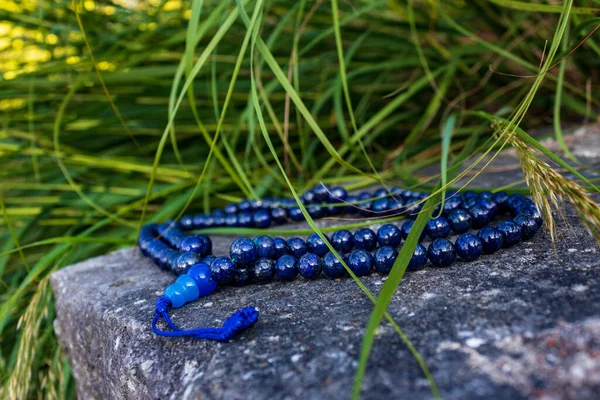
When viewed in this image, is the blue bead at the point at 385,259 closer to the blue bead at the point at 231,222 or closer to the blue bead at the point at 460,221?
the blue bead at the point at 460,221

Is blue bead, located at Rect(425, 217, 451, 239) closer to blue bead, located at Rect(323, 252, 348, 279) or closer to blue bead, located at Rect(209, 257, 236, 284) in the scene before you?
blue bead, located at Rect(323, 252, 348, 279)

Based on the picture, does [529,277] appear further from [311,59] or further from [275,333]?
[311,59]

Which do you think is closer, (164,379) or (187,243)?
(164,379)

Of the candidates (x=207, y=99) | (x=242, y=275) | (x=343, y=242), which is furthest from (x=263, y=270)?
(x=207, y=99)

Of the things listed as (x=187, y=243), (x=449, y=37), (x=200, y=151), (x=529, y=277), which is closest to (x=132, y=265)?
(x=187, y=243)

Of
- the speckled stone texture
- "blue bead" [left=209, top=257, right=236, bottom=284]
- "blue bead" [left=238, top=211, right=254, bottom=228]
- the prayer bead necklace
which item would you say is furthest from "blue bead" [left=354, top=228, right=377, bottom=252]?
"blue bead" [left=238, top=211, right=254, bottom=228]

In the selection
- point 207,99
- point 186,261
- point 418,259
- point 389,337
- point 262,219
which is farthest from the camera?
point 207,99

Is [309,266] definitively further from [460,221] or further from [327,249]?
[460,221]
